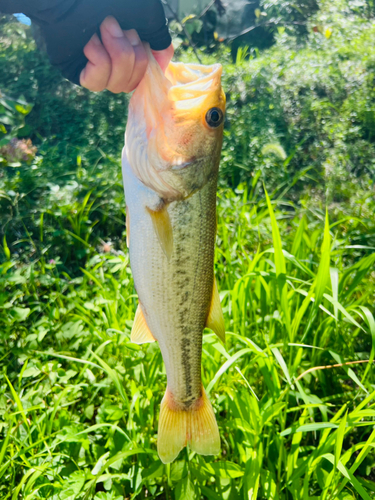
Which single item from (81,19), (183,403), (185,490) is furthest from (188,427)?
(81,19)

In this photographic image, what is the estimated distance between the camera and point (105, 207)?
4195 mm

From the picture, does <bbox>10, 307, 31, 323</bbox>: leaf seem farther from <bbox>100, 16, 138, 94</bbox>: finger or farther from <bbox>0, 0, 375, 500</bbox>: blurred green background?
<bbox>100, 16, 138, 94</bbox>: finger

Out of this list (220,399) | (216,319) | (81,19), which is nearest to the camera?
(81,19)

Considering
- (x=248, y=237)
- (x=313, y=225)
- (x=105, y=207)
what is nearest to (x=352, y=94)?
(x=313, y=225)

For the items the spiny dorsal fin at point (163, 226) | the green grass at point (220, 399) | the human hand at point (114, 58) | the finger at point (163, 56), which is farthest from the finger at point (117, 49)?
the green grass at point (220, 399)

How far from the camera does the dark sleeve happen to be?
1.20 metres

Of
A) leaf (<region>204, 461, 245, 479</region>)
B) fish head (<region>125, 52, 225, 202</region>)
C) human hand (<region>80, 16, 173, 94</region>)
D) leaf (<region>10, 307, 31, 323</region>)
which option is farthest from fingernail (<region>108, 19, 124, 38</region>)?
leaf (<region>10, 307, 31, 323</region>)

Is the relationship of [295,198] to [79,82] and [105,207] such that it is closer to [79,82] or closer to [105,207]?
[105,207]

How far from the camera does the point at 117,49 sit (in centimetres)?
124

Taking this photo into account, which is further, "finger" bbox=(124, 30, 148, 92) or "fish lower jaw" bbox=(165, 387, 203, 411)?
"fish lower jaw" bbox=(165, 387, 203, 411)

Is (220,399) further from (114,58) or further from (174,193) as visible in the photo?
(114,58)

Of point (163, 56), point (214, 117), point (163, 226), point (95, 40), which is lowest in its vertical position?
point (163, 226)

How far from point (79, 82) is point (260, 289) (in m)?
1.63

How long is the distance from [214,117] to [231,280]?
159 centimetres
